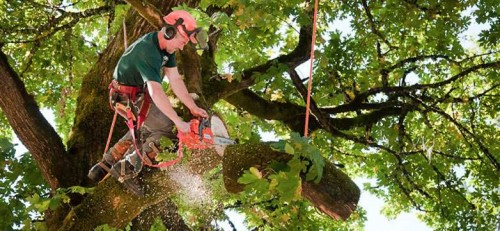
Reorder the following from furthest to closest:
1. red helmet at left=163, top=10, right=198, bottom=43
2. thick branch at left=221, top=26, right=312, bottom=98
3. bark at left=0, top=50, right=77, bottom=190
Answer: thick branch at left=221, top=26, right=312, bottom=98, bark at left=0, top=50, right=77, bottom=190, red helmet at left=163, top=10, right=198, bottom=43

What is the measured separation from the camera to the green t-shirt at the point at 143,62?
3881 mm

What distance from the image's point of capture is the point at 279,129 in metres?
9.82

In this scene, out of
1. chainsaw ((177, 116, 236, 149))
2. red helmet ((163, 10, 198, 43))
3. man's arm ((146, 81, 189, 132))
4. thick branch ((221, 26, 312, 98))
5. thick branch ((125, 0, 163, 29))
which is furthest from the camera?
thick branch ((221, 26, 312, 98))

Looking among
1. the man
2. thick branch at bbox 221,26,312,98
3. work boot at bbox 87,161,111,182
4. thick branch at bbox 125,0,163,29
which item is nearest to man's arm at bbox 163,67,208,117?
the man

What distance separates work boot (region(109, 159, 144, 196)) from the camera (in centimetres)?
437

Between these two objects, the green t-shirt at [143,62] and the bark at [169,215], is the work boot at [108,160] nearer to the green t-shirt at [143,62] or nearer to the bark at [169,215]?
the green t-shirt at [143,62]

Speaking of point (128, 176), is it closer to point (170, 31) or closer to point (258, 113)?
Result: point (170, 31)

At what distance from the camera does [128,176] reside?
4367mm

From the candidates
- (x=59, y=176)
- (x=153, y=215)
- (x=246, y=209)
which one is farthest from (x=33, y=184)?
(x=246, y=209)

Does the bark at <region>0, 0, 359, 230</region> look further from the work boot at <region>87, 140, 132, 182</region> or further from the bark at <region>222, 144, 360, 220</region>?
the work boot at <region>87, 140, 132, 182</region>

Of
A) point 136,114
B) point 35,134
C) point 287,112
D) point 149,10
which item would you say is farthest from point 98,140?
point 287,112

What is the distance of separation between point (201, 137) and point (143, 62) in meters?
0.68

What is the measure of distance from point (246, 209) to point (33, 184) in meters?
2.60

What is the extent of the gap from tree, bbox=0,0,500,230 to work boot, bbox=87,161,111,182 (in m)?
0.21
